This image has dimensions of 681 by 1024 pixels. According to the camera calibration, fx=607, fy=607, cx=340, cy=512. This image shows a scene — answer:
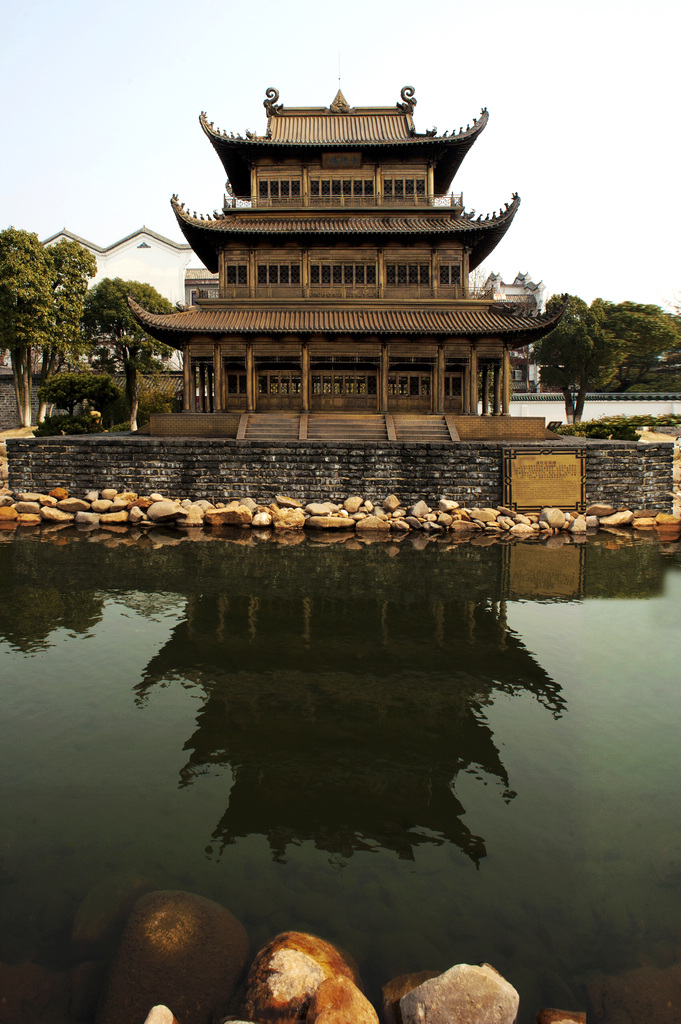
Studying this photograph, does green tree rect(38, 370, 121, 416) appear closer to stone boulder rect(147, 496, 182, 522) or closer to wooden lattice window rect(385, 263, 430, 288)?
stone boulder rect(147, 496, 182, 522)

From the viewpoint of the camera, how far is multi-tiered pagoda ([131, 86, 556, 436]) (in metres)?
26.6

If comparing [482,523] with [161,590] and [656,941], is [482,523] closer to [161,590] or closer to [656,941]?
[161,590]

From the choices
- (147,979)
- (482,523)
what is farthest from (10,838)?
(482,523)

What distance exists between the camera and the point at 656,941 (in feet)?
13.5

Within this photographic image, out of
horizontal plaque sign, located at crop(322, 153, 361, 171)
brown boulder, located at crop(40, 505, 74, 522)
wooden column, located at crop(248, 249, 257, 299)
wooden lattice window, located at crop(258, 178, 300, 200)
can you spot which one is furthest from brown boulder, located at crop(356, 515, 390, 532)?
horizontal plaque sign, located at crop(322, 153, 361, 171)

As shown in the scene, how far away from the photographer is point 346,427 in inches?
995

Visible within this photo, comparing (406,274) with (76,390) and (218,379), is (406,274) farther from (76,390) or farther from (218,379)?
(76,390)

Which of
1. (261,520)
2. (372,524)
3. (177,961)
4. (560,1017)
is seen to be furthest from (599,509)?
(177,961)

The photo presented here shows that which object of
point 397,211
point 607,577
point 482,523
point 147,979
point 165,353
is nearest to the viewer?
point 147,979

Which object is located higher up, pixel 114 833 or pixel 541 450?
pixel 541 450

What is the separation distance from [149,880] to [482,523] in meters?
Answer: 17.0

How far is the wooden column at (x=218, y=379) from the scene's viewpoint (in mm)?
26812

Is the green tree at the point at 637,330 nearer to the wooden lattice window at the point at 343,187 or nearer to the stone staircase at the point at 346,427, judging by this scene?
the wooden lattice window at the point at 343,187

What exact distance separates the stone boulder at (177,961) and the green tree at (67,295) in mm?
36620
